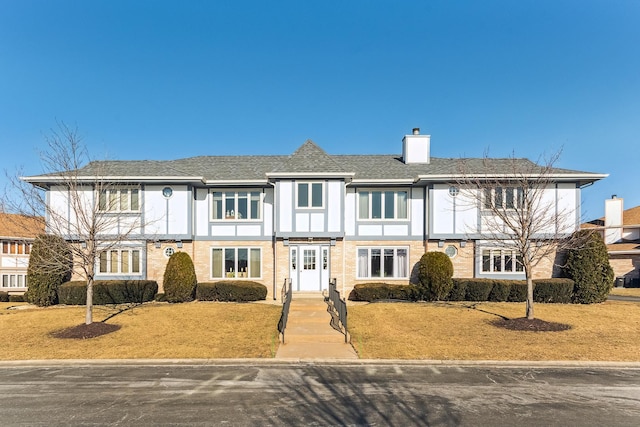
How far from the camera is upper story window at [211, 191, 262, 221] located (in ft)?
66.2

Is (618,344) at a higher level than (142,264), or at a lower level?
lower

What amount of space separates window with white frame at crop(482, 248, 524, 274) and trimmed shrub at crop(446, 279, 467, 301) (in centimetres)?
231

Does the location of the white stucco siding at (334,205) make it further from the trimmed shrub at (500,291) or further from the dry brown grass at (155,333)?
the trimmed shrub at (500,291)

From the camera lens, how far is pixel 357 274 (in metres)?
20.0

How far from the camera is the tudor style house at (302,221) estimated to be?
61.9 ft

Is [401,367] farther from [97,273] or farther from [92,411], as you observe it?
[97,273]

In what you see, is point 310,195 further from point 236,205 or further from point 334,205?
point 236,205

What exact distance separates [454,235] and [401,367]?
1174 centimetres

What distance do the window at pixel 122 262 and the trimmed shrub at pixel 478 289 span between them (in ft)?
59.2

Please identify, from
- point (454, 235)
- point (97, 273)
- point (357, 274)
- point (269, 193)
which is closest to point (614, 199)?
point (454, 235)

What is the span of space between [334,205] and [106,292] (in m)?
12.6

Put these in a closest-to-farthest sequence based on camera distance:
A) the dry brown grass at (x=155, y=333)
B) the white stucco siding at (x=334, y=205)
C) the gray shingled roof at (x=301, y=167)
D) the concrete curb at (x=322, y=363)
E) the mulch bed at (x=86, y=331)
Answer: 1. the concrete curb at (x=322, y=363)
2. the dry brown grass at (x=155, y=333)
3. the mulch bed at (x=86, y=331)
4. the gray shingled roof at (x=301, y=167)
5. the white stucco siding at (x=334, y=205)

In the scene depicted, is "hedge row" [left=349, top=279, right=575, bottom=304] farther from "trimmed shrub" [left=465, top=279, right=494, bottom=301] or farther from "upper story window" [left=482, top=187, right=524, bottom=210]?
"upper story window" [left=482, top=187, right=524, bottom=210]

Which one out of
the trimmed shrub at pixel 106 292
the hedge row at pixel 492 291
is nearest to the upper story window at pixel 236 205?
the trimmed shrub at pixel 106 292
